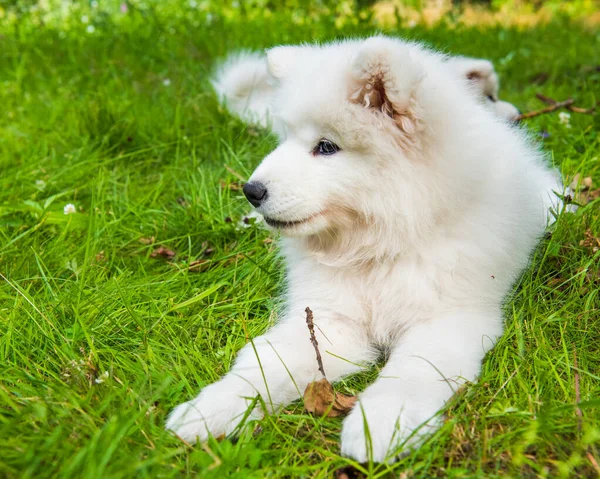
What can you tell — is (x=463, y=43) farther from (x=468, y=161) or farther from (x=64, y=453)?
(x=64, y=453)

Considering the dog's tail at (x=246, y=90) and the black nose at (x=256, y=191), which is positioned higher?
the black nose at (x=256, y=191)

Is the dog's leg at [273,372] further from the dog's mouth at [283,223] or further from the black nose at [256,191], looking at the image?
the black nose at [256,191]

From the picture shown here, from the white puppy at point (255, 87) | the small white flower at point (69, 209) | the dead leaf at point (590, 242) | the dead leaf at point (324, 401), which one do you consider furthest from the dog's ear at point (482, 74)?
the dead leaf at point (324, 401)

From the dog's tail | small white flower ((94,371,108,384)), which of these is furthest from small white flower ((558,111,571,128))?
small white flower ((94,371,108,384))

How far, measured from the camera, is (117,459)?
5.32ft

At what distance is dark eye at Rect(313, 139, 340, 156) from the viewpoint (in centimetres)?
222

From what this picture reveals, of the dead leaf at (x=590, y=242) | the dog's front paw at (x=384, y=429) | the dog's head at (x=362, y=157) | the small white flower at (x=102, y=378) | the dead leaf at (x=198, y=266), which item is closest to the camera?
the dog's front paw at (x=384, y=429)

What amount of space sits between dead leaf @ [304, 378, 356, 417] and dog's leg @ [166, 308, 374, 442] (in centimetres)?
7

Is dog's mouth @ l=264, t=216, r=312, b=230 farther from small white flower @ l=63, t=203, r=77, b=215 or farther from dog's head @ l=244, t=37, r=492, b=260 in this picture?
small white flower @ l=63, t=203, r=77, b=215

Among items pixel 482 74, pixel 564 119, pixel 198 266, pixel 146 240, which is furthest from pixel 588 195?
pixel 146 240

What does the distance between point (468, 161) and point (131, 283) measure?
4.98 feet

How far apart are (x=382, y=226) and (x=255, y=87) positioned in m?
2.30

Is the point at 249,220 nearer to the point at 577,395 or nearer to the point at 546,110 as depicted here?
the point at 577,395

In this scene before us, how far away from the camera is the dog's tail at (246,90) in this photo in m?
4.12
